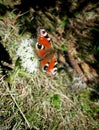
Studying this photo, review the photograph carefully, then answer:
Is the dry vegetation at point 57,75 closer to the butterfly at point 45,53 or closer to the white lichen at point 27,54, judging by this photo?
the white lichen at point 27,54

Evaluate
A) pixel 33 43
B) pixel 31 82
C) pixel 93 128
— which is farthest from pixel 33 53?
pixel 93 128

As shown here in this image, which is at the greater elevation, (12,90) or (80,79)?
(12,90)

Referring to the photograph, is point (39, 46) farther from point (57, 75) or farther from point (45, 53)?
point (57, 75)

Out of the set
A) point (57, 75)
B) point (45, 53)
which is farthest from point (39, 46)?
point (57, 75)

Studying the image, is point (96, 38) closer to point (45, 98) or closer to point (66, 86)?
point (66, 86)

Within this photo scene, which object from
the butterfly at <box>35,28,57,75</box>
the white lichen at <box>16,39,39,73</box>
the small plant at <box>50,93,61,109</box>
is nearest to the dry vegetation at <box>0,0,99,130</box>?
the small plant at <box>50,93,61,109</box>
